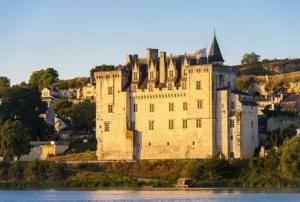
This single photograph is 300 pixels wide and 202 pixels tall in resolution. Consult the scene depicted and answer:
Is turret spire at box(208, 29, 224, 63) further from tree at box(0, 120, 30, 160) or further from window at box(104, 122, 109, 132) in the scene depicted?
tree at box(0, 120, 30, 160)

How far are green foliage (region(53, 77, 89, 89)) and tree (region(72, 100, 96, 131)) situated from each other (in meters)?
44.2

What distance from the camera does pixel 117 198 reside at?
7731 cm

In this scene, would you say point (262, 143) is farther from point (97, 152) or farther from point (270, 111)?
point (97, 152)

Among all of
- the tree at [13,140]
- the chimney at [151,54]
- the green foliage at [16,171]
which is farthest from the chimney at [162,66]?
the green foliage at [16,171]

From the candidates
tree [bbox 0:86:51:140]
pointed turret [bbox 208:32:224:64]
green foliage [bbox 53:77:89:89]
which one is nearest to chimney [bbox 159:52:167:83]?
pointed turret [bbox 208:32:224:64]

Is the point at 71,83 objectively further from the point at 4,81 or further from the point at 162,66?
the point at 162,66

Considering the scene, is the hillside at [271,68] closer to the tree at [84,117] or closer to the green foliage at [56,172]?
the tree at [84,117]

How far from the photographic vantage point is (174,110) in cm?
9569

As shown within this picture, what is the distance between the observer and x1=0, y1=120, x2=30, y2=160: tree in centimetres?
10041

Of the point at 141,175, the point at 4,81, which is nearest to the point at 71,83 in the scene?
the point at 4,81

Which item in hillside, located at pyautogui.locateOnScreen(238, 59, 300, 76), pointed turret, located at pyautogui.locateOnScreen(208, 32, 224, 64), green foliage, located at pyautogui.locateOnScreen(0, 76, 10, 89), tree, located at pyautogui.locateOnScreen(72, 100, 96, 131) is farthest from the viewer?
green foliage, located at pyautogui.locateOnScreen(0, 76, 10, 89)

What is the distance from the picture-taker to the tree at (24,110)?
110 m

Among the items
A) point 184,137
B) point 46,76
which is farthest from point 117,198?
point 46,76

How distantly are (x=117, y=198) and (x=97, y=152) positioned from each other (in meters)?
23.4
